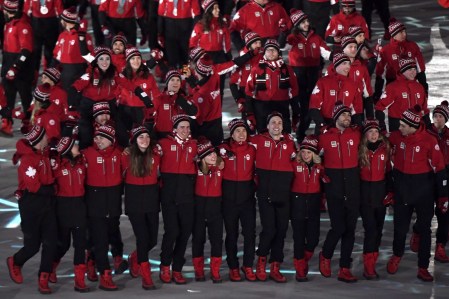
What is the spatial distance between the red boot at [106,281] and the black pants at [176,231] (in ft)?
2.04

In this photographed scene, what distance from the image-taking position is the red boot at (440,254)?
1614 centimetres

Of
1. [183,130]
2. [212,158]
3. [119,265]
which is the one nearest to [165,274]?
[119,265]

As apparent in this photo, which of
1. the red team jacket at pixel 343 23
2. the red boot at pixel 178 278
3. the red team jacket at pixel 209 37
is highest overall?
the red team jacket at pixel 343 23

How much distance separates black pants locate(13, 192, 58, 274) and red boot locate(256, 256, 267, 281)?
7.56 ft

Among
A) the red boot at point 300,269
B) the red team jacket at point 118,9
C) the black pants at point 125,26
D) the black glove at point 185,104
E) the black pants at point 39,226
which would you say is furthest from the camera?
the black pants at point 125,26

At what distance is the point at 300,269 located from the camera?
1560 centimetres

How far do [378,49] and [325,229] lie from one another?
10.6ft

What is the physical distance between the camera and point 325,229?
17141 mm

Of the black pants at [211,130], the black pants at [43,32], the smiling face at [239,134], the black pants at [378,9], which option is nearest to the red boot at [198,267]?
the smiling face at [239,134]

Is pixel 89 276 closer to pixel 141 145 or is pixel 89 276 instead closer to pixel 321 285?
pixel 141 145

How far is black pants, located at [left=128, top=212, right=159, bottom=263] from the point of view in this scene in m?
15.3

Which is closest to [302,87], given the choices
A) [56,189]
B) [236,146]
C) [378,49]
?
[378,49]

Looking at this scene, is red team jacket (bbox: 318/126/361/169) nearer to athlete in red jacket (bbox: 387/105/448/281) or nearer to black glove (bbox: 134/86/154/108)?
athlete in red jacket (bbox: 387/105/448/281)

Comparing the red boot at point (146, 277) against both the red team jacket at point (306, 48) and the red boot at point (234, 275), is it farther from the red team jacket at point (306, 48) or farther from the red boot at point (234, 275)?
the red team jacket at point (306, 48)
